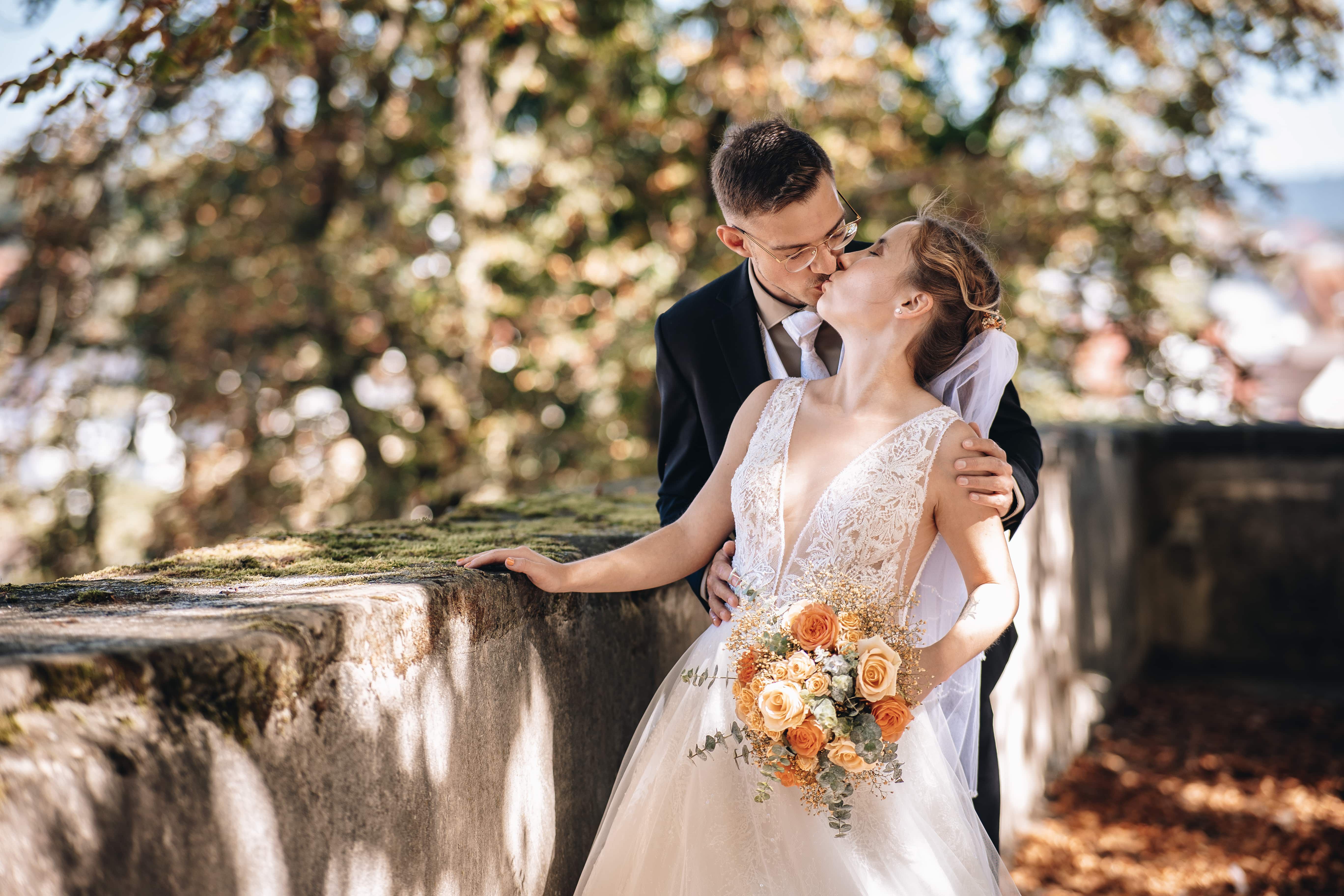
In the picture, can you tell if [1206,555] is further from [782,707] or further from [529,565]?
[529,565]

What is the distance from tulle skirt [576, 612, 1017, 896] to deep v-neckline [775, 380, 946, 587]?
1.00 ft

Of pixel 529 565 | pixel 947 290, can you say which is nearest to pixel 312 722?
pixel 529 565

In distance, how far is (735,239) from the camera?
9.61 ft

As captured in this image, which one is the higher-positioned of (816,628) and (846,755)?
(816,628)

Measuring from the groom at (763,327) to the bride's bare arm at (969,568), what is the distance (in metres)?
0.42

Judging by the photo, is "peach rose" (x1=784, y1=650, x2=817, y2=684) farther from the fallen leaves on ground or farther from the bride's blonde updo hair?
the fallen leaves on ground

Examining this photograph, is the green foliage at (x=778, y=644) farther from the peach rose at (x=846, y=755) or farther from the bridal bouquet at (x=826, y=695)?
the peach rose at (x=846, y=755)

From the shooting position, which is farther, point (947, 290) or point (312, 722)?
→ point (947, 290)

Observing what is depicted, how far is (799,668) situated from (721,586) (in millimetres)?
521

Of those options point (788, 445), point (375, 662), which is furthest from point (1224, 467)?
point (375, 662)

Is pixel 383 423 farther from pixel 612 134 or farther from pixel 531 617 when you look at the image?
pixel 531 617

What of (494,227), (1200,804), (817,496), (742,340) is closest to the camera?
(817,496)

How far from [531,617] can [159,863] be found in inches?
38.0

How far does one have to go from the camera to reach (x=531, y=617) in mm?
2057
